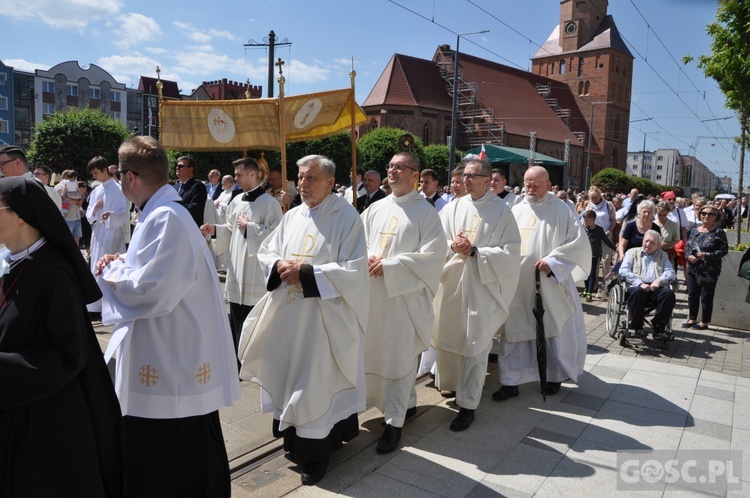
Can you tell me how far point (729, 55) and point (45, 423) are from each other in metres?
12.5

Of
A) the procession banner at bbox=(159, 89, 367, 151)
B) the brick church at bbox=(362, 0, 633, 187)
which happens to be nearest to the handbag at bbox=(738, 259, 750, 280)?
the procession banner at bbox=(159, 89, 367, 151)

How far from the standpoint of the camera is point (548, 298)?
5.55 m

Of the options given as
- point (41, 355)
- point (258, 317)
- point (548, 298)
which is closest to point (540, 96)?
point (548, 298)

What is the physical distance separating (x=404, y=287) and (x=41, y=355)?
269 centimetres

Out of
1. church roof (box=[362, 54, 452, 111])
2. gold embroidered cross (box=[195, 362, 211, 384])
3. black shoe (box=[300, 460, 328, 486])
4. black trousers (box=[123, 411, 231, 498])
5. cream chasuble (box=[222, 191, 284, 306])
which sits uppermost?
church roof (box=[362, 54, 452, 111])

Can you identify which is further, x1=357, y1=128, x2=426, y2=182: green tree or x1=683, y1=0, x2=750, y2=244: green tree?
x1=357, y1=128, x2=426, y2=182: green tree

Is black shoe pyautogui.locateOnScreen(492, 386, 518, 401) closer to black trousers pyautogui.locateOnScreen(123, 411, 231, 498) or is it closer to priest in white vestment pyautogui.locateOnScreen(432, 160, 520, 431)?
priest in white vestment pyautogui.locateOnScreen(432, 160, 520, 431)

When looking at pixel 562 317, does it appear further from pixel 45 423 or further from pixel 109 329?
pixel 109 329

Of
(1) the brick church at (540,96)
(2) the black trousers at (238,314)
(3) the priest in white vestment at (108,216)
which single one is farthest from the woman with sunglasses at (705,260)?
(1) the brick church at (540,96)

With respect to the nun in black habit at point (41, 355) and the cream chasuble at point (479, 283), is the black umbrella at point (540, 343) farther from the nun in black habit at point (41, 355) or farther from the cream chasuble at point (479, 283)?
the nun in black habit at point (41, 355)

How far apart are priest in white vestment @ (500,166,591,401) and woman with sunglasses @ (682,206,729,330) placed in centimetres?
407

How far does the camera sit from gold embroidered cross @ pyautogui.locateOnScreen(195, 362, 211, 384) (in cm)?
301

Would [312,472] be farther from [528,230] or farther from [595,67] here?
[595,67]

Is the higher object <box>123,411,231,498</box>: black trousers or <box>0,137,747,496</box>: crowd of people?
<box>0,137,747,496</box>: crowd of people
